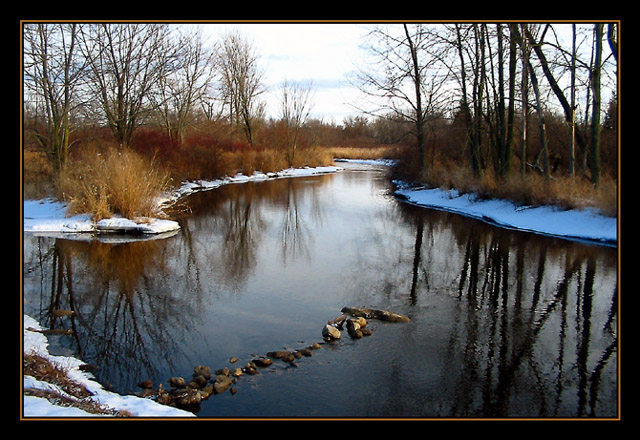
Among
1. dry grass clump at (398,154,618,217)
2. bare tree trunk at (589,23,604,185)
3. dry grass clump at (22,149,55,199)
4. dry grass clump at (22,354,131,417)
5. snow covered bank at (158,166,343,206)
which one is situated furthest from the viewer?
snow covered bank at (158,166,343,206)

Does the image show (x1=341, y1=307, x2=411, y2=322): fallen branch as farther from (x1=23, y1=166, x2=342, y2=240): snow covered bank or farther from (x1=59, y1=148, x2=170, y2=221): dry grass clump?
(x1=59, y1=148, x2=170, y2=221): dry grass clump

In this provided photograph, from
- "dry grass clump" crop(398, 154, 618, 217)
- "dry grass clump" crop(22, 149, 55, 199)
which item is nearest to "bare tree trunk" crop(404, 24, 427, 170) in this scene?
"dry grass clump" crop(398, 154, 618, 217)

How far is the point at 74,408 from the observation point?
184 inches

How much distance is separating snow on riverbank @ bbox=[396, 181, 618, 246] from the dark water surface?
39.0 inches

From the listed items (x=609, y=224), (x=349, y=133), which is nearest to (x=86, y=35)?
(x=609, y=224)

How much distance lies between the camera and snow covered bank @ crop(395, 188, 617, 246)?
576 inches

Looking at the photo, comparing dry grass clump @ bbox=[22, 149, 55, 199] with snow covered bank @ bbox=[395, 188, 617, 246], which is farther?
dry grass clump @ bbox=[22, 149, 55, 199]

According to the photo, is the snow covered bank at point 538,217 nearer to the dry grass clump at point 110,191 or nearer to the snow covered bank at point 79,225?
the snow covered bank at point 79,225

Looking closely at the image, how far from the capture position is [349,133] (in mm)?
95250

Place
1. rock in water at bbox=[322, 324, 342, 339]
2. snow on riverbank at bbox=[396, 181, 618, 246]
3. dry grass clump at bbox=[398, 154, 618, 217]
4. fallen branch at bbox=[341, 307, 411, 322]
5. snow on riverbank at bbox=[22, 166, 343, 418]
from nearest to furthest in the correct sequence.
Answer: snow on riverbank at bbox=[22, 166, 343, 418]
rock in water at bbox=[322, 324, 342, 339]
fallen branch at bbox=[341, 307, 411, 322]
snow on riverbank at bbox=[396, 181, 618, 246]
dry grass clump at bbox=[398, 154, 618, 217]

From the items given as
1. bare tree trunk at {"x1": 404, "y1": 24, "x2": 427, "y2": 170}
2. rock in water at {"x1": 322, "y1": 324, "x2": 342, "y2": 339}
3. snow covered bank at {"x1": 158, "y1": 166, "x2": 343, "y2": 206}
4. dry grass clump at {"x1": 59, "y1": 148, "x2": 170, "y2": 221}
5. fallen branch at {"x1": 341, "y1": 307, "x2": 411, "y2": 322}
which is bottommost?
rock in water at {"x1": 322, "y1": 324, "x2": 342, "y2": 339}

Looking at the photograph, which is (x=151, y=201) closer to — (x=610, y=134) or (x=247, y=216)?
(x=247, y=216)

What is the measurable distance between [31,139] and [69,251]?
11013 mm

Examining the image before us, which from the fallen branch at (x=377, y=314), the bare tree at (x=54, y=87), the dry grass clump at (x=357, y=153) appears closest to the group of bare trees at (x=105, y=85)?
the bare tree at (x=54, y=87)
